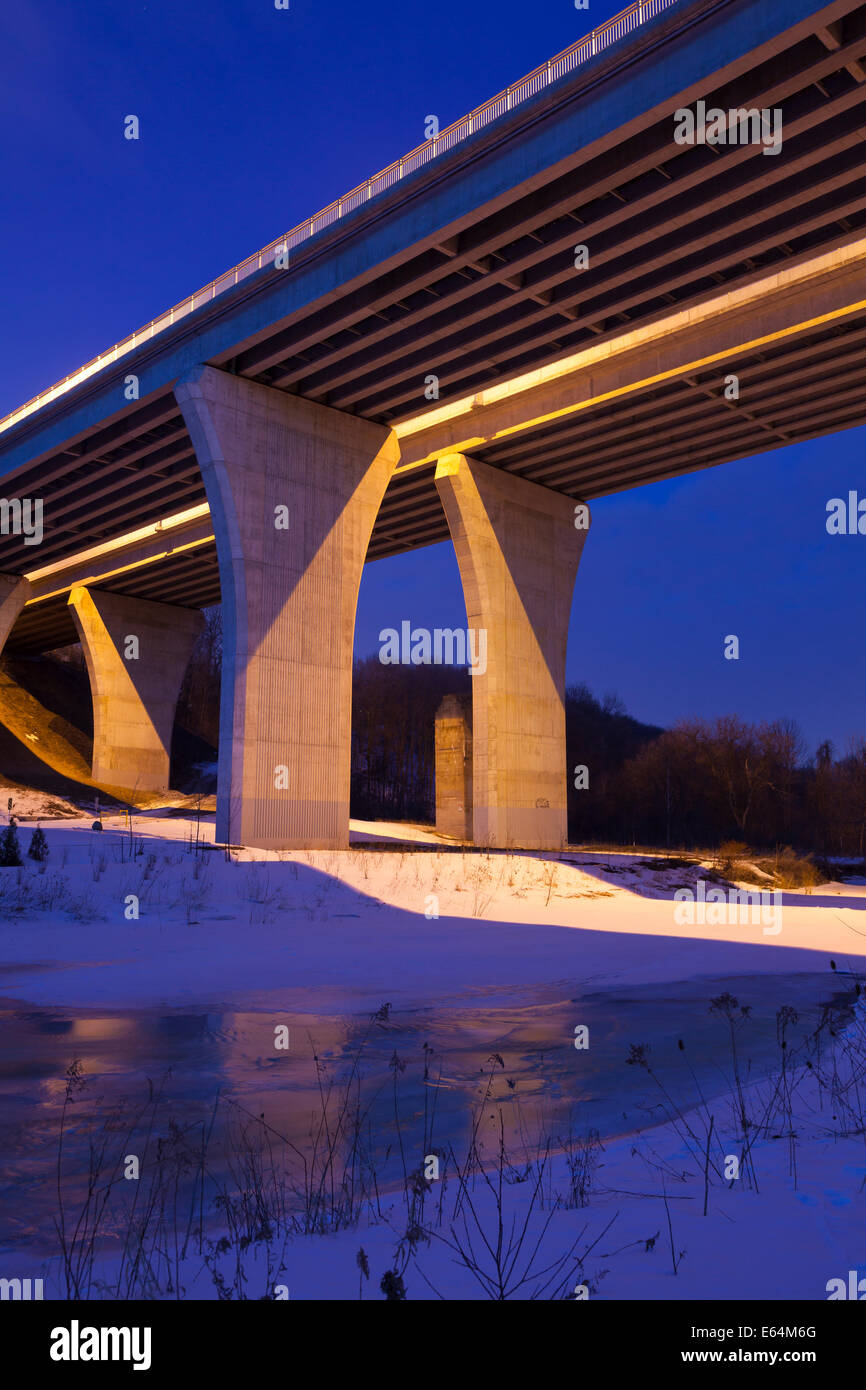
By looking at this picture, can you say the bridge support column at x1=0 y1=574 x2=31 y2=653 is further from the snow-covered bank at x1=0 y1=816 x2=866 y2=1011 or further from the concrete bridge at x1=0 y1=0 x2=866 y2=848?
the snow-covered bank at x1=0 y1=816 x2=866 y2=1011

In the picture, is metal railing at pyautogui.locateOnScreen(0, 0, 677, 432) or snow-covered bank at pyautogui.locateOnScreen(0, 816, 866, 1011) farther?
metal railing at pyautogui.locateOnScreen(0, 0, 677, 432)

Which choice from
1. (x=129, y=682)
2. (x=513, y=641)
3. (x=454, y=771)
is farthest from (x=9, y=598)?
(x=513, y=641)

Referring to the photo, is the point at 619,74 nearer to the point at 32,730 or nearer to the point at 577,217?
the point at 577,217

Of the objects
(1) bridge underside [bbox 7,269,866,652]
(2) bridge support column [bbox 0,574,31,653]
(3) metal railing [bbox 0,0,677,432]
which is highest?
(3) metal railing [bbox 0,0,677,432]

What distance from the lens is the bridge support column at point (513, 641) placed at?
30.5m

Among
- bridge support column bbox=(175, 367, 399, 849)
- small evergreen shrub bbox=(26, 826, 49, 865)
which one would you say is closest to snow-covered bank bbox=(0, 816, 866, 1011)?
small evergreen shrub bbox=(26, 826, 49, 865)

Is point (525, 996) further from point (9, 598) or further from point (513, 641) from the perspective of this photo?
point (9, 598)

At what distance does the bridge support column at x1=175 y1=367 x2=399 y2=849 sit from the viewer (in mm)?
24047

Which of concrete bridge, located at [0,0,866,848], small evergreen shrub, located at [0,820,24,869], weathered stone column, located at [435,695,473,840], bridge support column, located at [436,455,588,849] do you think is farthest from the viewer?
weathered stone column, located at [435,695,473,840]

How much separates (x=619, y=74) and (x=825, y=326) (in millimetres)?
8025

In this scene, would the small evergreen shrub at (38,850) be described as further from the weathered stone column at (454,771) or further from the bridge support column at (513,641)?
the weathered stone column at (454,771)

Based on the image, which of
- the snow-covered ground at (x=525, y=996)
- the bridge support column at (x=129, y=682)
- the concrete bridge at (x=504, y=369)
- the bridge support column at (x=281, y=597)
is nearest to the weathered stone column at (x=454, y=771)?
the concrete bridge at (x=504, y=369)

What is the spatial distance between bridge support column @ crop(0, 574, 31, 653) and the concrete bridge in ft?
33.7
